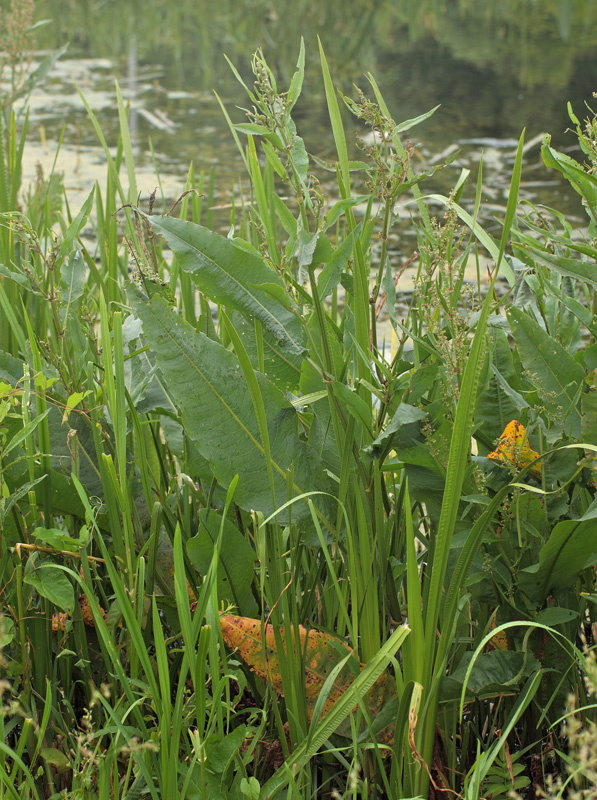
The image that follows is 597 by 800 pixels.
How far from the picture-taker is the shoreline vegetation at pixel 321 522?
75 centimetres

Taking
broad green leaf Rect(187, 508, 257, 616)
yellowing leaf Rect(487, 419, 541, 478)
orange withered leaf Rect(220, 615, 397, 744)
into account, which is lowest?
orange withered leaf Rect(220, 615, 397, 744)

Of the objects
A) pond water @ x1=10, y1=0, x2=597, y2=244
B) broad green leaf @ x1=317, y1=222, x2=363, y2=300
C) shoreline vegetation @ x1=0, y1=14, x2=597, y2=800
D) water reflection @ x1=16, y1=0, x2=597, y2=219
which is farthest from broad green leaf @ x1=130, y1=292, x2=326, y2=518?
water reflection @ x1=16, y1=0, x2=597, y2=219

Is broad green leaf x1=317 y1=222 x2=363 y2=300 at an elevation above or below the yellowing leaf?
above

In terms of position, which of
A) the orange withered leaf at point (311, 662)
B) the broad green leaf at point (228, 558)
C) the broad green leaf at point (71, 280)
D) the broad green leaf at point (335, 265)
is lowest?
the orange withered leaf at point (311, 662)

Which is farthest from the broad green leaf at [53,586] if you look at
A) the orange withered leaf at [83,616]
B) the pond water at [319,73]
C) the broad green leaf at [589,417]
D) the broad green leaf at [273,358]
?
the pond water at [319,73]

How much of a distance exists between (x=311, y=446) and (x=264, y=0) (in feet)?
23.0

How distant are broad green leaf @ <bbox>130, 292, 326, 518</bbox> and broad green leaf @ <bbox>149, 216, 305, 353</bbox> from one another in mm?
52

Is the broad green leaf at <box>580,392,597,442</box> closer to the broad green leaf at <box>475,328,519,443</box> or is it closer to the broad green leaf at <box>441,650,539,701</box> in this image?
the broad green leaf at <box>475,328,519,443</box>

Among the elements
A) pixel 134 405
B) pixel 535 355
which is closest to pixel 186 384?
pixel 134 405

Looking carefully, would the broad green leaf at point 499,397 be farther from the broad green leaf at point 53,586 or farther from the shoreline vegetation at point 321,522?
the broad green leaf at point 53,586

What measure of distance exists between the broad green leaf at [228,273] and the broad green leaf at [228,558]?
0.22 m

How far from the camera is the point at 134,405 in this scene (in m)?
0.97

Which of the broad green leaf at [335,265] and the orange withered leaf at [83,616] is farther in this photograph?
the orange withered leaf at [83,616]

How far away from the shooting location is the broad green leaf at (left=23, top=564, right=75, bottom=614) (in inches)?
31.9
